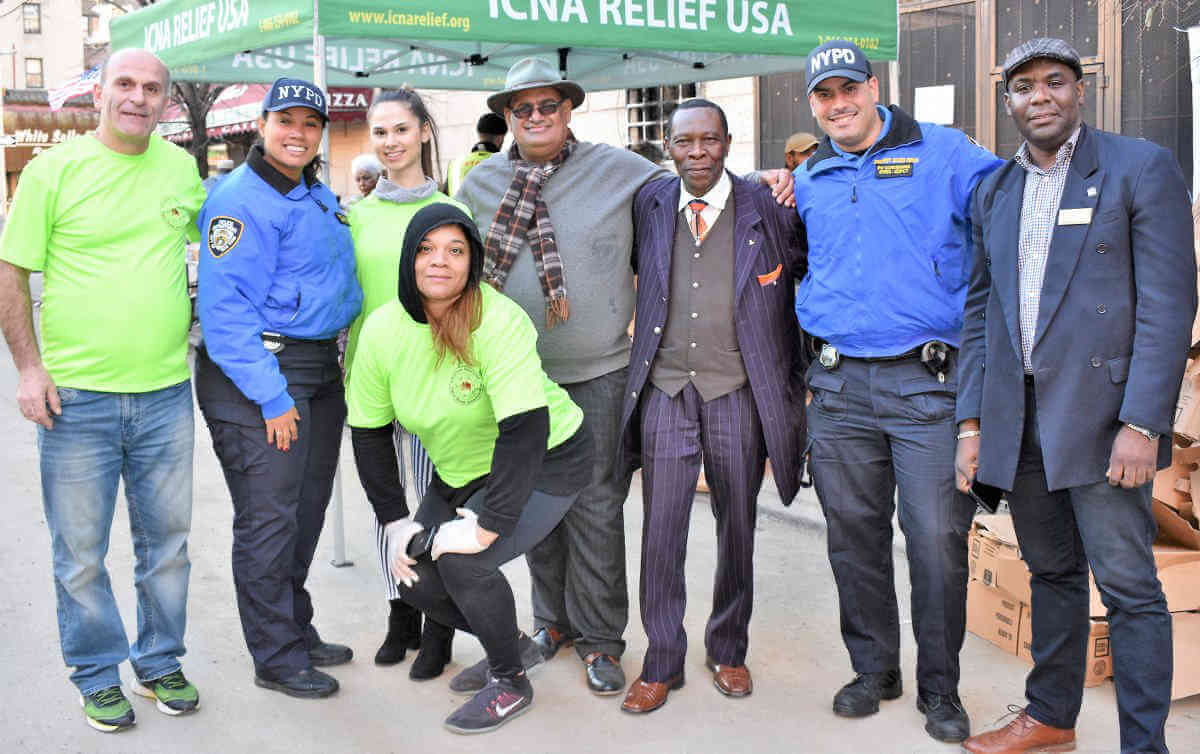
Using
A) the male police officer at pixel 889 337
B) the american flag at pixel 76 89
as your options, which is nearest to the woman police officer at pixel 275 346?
the male police officer at pixel 889 337

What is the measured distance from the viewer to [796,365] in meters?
3.92

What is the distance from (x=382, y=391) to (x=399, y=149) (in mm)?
879

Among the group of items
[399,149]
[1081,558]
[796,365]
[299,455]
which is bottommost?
[1081,558]

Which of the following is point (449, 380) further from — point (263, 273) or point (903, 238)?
point (903, 238)

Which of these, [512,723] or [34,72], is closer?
[512,723]

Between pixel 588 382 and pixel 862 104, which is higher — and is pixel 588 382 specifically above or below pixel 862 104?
below

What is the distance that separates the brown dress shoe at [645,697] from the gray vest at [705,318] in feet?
3.12

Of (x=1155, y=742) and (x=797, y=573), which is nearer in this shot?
(x=1155, y=742)

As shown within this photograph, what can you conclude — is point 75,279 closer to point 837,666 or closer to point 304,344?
point 304,344

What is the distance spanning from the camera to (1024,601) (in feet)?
13.3

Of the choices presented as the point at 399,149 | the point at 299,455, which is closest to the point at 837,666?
the point at 299,455

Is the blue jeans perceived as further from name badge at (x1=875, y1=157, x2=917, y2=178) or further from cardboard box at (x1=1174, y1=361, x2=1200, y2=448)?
cardboard box at (x1=1174, y1=361, x2=1200, y2=448)

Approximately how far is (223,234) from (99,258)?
37 cm

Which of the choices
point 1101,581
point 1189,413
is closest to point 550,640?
point 1101,581
